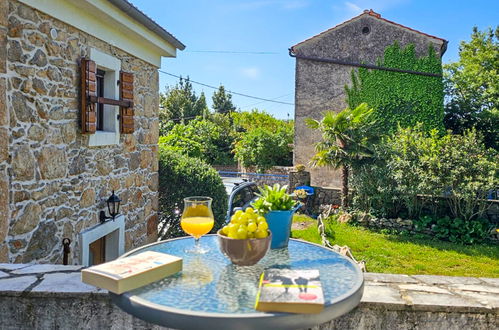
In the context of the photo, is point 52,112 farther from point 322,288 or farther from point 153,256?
point 322,288

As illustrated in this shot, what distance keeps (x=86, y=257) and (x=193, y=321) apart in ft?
12.1

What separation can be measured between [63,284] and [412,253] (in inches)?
322

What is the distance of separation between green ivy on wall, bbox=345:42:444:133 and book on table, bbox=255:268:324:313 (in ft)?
47.1

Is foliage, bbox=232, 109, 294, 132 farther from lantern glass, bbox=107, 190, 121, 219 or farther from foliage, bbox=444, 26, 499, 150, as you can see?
lantern glass, bbox=107, 190, 121, 219

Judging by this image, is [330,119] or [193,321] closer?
[193,321]

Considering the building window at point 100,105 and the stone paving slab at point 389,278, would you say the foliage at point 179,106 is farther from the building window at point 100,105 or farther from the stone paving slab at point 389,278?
the stone paving slab at point 389,278

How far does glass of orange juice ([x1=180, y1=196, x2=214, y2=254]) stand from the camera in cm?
226

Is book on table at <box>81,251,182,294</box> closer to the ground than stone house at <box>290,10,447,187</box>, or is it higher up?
closer to the ground

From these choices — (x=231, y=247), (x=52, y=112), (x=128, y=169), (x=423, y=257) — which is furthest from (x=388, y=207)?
(x=231, y=247)

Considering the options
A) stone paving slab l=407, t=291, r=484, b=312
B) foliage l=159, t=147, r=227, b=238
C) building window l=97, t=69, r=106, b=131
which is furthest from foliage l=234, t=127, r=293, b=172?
stone paving slab l=407, t=291, r=484, b=312

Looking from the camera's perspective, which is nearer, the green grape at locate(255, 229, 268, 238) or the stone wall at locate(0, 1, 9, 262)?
the green grape at locate(255, 229, 268, 238)

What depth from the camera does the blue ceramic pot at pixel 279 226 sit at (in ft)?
7.48

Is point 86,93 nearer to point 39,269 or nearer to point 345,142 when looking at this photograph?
point 39,269

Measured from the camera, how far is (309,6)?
10328mm
